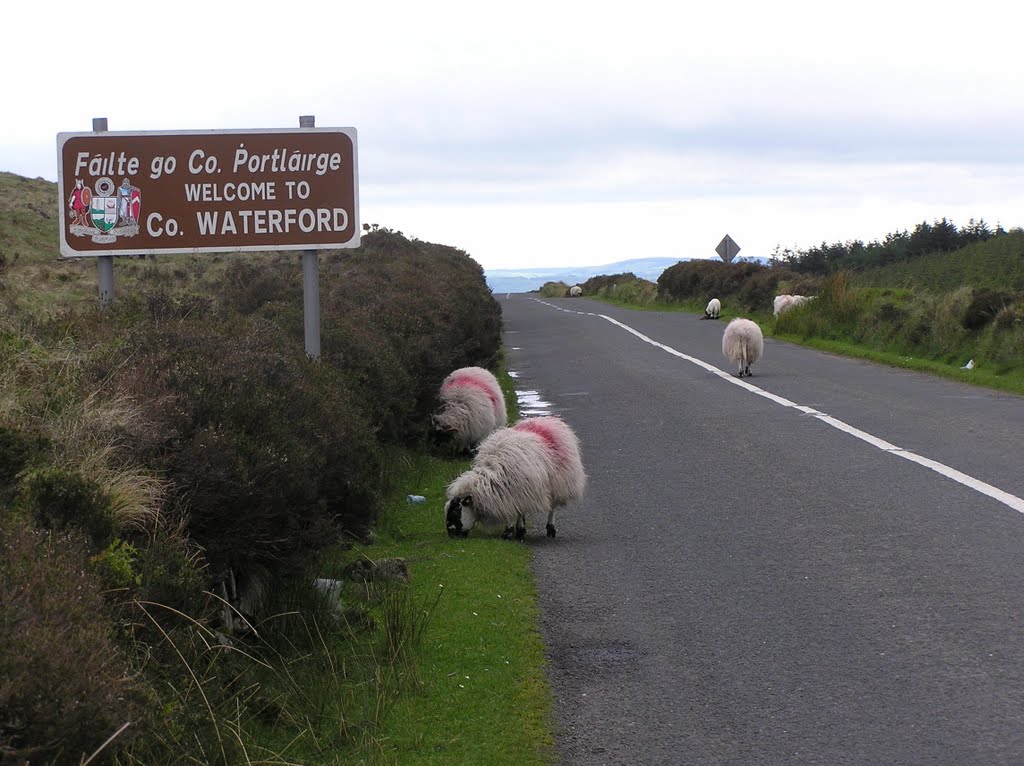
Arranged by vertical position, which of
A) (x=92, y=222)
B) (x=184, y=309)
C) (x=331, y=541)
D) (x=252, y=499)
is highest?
(x=92, y=222)

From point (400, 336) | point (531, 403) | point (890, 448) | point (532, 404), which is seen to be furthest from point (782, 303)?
point (400, 336)

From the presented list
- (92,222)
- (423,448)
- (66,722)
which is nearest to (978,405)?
(423,448)

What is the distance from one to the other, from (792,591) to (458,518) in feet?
9.25

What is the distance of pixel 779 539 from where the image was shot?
27.6 ft

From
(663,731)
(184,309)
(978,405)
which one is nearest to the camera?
(663,731)

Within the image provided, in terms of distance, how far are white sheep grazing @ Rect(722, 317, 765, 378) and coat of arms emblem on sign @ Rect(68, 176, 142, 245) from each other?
12.5m

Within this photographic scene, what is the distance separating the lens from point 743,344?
20000 mm

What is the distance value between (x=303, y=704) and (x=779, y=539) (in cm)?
416

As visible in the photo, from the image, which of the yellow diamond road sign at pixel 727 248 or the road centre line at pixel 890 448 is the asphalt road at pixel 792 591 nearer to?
the road centre line at pixel 890 448

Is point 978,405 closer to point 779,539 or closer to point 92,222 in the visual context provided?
point 779,539

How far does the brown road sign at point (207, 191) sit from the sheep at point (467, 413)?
366cm

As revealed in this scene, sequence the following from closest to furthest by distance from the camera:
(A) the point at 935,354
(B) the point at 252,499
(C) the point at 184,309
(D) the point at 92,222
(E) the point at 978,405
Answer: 1. (B) the point at 252,499
2. (D) the point at 92,222
3. (C) the point at 184,309
4. (E) the point at 978,405
5. (A) the point at 935,354

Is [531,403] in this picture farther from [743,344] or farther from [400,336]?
[400,336]

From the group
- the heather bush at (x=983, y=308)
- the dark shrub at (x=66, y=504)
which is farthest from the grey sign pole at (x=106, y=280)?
the heather bush at (x=983, y=308)
